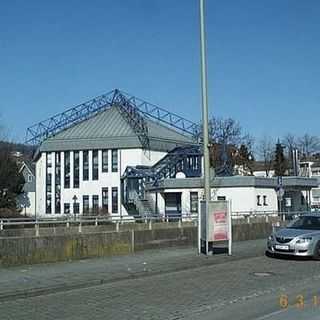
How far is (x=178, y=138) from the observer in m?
88.4

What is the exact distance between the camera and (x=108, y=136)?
8369 centimetres

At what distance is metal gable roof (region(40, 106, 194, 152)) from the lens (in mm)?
82875

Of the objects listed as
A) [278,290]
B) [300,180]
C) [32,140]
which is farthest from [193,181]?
[278,290]

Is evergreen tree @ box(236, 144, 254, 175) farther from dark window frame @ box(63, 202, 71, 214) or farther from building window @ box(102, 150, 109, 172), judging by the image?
dark window frame @ box(63, 202, 71, 214)

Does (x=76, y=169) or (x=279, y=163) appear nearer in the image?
(x=76, y=169)

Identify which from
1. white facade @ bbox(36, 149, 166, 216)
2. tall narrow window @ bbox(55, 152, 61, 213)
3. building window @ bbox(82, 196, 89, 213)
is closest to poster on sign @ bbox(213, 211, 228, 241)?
white facade @ bbox(36, 149, 166, 216)

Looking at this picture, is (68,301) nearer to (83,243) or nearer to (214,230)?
(83,243)

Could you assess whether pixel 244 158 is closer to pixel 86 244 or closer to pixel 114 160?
pixel 114 160

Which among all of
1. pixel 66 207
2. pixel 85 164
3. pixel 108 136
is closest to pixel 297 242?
pixel 108 136

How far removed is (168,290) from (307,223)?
31.4 feet

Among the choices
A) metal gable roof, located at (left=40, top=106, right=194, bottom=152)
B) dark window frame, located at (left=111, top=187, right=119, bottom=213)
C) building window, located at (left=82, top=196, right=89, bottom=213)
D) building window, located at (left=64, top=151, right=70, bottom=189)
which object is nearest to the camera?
dark window frame, located at (left=111, top=187, right=119, bottom=213)

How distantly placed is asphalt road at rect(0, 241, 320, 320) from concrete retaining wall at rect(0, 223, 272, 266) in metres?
0.63

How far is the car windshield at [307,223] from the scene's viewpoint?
21.1m
